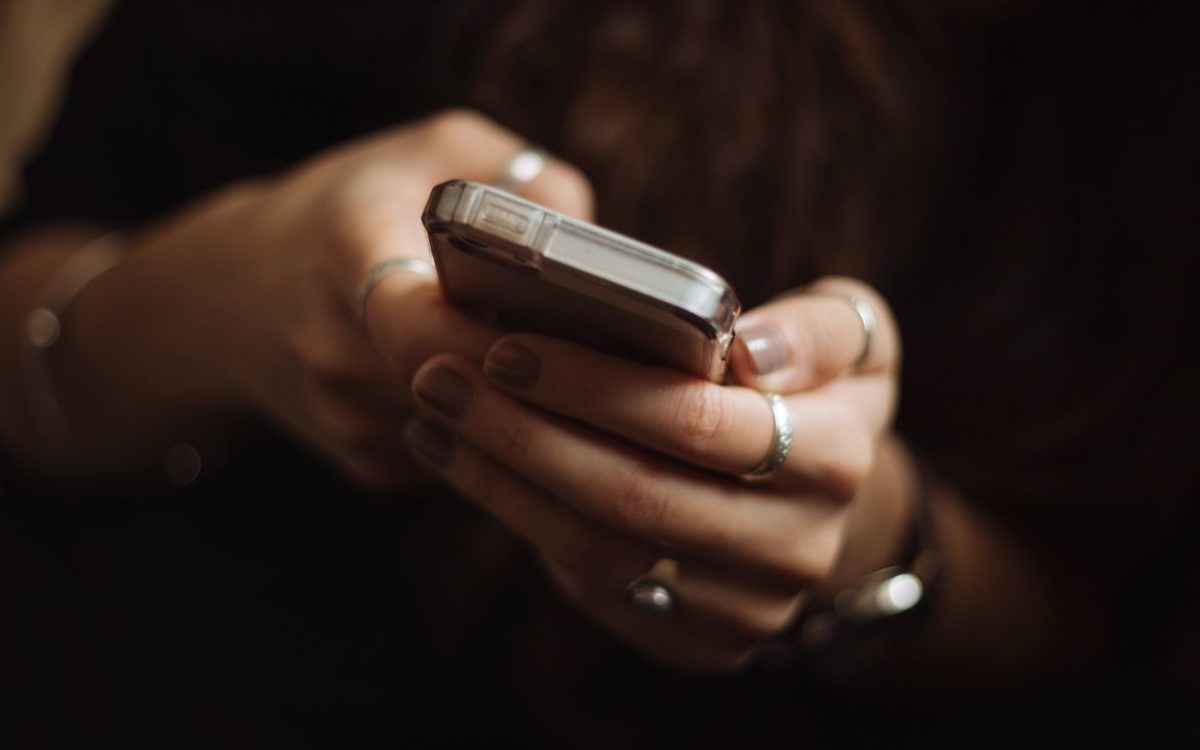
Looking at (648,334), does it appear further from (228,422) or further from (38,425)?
A: (38,425)

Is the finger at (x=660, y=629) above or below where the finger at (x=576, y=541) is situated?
below

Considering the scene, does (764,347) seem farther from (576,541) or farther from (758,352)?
(576,541)

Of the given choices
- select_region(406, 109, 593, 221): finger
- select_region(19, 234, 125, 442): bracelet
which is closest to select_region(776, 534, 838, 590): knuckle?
select_region(406, 109, 593, 221): finger

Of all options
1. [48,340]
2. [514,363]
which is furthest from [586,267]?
[48,340]

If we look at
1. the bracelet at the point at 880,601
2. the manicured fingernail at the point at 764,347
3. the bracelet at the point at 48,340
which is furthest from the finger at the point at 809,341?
the bracelet at the point at 48,340

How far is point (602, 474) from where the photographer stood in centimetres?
39

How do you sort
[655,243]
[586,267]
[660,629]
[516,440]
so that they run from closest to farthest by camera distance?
[586,267], [516,440], [660,629], [655,243]

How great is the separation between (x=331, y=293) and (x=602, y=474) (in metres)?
0.22

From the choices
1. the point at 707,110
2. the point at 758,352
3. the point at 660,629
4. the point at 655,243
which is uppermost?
Result: the point at 707,110

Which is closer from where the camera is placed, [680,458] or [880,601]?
[680,458]

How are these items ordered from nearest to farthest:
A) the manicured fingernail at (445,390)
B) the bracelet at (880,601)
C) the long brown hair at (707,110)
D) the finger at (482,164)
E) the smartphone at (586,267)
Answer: the smartphone at (586,267)
the manicured fingernail at (445,390)
the finger at (482,164)
the bracelet at (880,601)
the long brown hair at (707,110)

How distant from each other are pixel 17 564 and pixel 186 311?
0.31 m

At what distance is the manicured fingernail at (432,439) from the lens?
1.43 feet

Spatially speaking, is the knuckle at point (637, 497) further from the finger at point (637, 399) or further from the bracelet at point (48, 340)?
the bracelet at point (48, 340)
